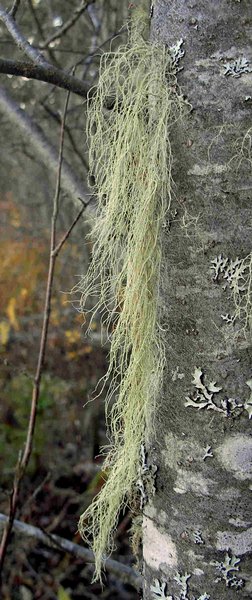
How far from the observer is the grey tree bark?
2.45ft

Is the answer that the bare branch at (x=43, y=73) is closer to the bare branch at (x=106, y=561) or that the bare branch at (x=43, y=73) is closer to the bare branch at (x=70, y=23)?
the bare branch at (x=70, y=23)

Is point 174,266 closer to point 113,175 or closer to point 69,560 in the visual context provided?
point 113,175

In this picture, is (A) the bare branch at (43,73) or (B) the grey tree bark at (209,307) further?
(A) the bare branch at (43,73)

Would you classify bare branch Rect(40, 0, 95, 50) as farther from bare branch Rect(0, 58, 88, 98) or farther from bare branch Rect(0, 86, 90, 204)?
bare branch Rect(0, 58, 88, 98)

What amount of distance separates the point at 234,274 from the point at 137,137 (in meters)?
0.24

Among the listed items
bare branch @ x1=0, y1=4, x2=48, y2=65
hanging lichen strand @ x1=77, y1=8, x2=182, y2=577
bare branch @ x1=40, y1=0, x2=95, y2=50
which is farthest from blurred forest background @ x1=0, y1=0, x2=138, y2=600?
hanging lichen strand @ x1=77, y1=8, x2=182, y2=577

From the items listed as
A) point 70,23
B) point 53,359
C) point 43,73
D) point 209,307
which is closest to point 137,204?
point 209,307

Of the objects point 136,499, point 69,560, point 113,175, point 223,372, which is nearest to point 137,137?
point 113,175

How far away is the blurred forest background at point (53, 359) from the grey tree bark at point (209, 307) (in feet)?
1.13

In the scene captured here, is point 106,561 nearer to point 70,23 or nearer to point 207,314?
point 207,314

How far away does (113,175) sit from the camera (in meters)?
0.85

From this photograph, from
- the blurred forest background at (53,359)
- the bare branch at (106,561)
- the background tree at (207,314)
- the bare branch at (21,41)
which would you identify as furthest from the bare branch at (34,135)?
the bare branch at (106,561)

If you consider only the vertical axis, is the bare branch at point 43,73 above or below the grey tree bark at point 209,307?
above

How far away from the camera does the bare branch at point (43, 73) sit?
98 centimetres
